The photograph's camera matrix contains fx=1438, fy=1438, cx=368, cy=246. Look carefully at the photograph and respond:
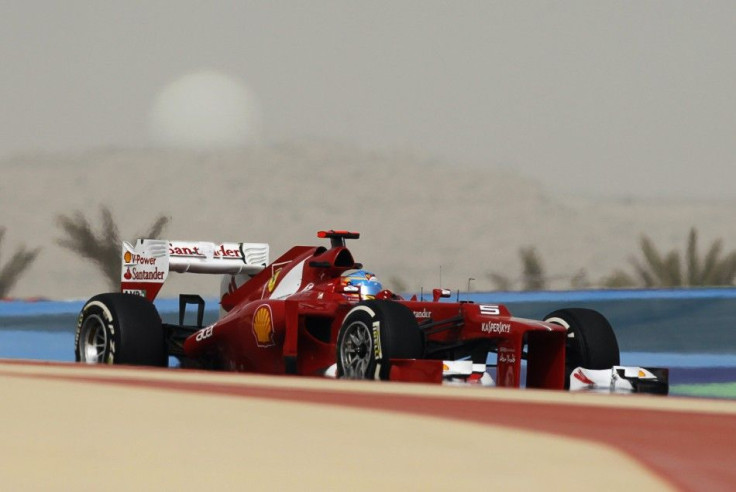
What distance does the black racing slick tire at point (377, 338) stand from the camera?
9.96 m

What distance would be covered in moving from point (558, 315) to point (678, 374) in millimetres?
4318

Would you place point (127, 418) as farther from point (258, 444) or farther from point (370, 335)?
point (370, 335)

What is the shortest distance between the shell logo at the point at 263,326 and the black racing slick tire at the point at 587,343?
7.60 feet

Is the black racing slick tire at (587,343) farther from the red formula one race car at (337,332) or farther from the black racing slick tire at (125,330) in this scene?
the black racing slick tire at (125,330)

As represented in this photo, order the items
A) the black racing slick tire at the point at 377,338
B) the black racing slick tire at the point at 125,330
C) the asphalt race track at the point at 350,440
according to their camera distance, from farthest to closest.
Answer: the black racing slick tire at the point at 125,330
the black racing slick tire at the point at 377,338
the asphalt race track at the point at 350,440

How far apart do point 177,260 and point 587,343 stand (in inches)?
166

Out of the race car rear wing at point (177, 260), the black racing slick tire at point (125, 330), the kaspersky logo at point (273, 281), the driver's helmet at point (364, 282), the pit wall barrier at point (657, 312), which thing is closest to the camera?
the driver's helmet at point (364, 282)

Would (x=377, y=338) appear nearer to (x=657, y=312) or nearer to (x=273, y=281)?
(x=273, y=281)

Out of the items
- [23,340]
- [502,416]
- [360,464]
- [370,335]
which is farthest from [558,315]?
[23,340]

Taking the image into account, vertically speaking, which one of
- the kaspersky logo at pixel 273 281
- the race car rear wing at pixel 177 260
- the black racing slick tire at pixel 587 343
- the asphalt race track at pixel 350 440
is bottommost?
the asphalt race track at pixel 350 440

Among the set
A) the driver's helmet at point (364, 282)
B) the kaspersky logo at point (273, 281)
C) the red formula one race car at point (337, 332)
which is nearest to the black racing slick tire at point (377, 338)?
the red formula one race car at point (337, 332)

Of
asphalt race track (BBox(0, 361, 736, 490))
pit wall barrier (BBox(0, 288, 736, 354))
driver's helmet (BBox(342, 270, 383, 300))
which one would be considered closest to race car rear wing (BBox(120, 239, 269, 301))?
driver's helmet (BBox(342, 270, 383, 300))

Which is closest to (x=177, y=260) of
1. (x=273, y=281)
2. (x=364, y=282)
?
(x=273, y=281)

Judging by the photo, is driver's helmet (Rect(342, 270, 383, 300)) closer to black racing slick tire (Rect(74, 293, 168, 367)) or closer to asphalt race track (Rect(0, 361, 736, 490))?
black racing slick tire (Rect(74, 293, 168, 367))
